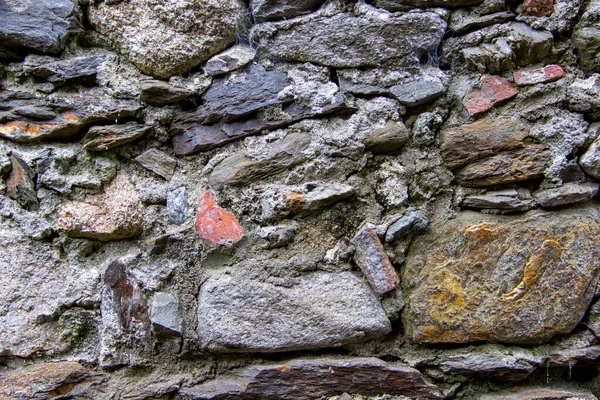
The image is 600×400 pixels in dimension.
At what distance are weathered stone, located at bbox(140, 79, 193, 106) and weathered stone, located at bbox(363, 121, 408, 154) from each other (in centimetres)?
48

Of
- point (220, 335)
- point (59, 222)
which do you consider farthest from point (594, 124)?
point (59, 222)

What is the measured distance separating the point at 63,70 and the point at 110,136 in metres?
0.22

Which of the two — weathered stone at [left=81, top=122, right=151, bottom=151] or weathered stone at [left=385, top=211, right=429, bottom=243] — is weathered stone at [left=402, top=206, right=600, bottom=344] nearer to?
weathered stone at [left=385, top=211, right=429, bottom=243]

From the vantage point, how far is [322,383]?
3.19ft

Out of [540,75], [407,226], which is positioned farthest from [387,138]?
[540,75]

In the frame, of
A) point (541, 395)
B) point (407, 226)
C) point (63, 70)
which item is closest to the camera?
point (541, 395)

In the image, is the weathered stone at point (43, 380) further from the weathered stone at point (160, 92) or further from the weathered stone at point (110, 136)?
the weathered stone at point (160, 92)

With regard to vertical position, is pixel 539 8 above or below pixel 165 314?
above

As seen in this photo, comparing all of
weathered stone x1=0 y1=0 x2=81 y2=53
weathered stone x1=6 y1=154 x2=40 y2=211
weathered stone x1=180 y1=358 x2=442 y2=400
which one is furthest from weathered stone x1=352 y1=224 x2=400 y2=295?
weathered stone x1=0 y1=0 x2=81 y2=53

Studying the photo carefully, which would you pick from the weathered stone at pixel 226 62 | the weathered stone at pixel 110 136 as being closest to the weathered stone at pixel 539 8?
the weathered stone at pixel 226 62

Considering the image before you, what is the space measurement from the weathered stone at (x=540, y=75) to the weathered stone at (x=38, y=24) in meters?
1.13

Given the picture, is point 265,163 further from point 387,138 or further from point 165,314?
point 165,314

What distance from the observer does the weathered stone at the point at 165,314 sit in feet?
3.34

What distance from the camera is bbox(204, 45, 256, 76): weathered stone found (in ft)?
3.87
